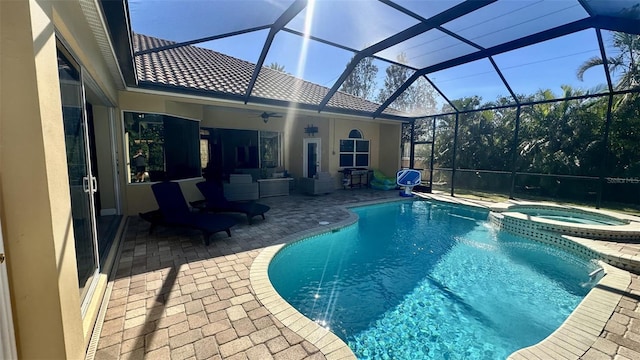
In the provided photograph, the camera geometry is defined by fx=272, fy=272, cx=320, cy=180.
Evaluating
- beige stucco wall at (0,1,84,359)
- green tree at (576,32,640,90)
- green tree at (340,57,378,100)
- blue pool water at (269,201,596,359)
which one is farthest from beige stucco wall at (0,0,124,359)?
green tree at (340,57,378,100)

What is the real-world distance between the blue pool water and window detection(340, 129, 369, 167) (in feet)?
22.0

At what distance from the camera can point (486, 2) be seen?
4.86 metres

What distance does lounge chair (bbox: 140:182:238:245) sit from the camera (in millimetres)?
5398

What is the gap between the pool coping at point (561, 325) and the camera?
2.64 meters

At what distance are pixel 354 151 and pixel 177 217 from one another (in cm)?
970

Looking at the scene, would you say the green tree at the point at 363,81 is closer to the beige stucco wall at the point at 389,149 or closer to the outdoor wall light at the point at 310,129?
the beige stucco wall at the point at 389,149

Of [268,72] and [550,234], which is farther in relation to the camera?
[268,72]

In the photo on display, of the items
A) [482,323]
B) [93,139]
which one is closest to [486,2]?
[482,323]

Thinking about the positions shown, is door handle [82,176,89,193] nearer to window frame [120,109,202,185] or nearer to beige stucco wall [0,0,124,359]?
beige stucco wall [0,0,124,359]

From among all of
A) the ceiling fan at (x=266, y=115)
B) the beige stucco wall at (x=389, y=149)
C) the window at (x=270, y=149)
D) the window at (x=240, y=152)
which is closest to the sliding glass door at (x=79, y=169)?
the window at (x=240, y=152)

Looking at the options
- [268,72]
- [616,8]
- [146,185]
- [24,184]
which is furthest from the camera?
[268,72]

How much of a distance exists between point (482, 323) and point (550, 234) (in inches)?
180

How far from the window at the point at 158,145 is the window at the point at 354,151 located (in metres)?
7.28

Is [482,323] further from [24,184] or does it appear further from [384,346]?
[24,184]
